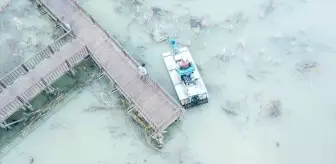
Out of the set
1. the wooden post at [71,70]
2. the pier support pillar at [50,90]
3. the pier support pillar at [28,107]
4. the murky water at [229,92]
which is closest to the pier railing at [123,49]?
the murky water at [229,92]

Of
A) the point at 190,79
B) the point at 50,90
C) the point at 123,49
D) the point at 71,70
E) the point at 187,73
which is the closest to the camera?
the point at 187,73

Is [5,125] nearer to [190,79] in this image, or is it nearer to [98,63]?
[98,63]

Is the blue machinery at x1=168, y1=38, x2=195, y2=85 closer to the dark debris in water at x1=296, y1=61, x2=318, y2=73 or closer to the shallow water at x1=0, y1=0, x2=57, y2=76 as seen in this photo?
the dark debris in water at x1=296, y1=61, x2=318, y2=73

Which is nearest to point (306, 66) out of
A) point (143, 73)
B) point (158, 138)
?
point (143, 73)

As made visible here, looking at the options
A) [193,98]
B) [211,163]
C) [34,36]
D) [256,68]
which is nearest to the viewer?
[211,163]

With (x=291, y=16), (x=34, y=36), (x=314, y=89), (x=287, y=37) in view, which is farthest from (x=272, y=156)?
(x=34, y=36)

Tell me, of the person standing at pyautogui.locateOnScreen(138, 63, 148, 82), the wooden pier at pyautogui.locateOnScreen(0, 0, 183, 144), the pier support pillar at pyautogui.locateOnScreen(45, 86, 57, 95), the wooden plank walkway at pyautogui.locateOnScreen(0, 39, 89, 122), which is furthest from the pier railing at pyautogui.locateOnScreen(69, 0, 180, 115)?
the pier support pillar at pyautogui.locateOnScreen(45, 86, 57, 95)

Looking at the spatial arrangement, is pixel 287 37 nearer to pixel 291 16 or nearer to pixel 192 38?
pixel 291 16
